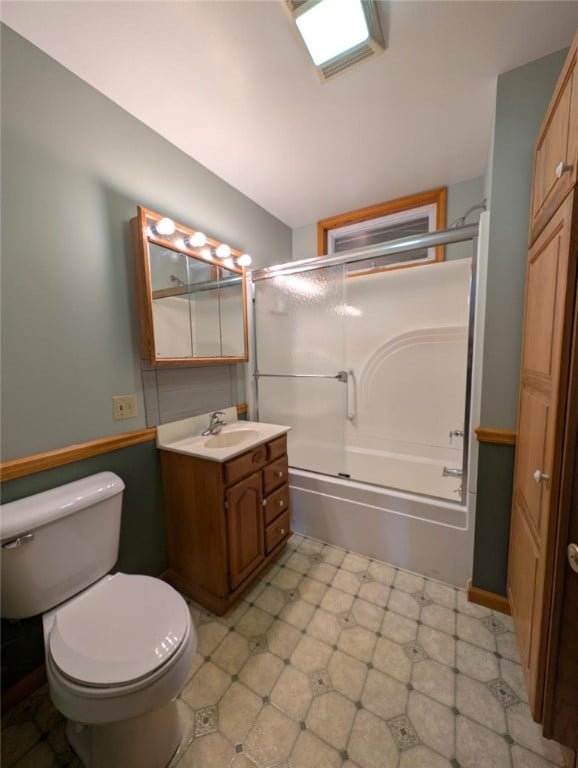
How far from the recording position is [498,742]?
39.1 inches

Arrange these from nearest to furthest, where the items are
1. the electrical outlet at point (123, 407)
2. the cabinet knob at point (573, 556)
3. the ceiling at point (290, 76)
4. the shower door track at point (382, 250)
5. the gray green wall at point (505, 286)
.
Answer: the cabinet knob at point (573, 556), the ceiling at point (290, 76), the gray green wall at point (505, 286), the electrical outlet at point (123, 407), the shower door track at point (382, 250)

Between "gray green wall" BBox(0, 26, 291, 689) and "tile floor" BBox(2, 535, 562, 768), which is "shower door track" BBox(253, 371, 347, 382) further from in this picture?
"tile floor" BBox(2, 535, 562, 768)

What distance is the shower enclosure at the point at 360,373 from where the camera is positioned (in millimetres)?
2107

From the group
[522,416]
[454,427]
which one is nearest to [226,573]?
[522,416]

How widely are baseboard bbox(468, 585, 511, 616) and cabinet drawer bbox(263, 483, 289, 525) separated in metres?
1.06

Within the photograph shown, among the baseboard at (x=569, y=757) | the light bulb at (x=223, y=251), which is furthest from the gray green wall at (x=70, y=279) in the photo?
the baseboard at (x=569, y=757)

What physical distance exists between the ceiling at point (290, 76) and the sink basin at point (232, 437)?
164 cm

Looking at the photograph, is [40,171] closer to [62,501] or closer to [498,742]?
[62,501]

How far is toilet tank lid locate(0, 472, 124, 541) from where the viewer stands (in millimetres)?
968

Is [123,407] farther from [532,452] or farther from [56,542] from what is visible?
[532,452]

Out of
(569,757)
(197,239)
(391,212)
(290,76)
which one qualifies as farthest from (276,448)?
(391,212)

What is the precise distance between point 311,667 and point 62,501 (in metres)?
1.19

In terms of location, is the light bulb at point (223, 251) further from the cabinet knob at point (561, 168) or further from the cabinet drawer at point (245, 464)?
the cabinet knob at point (561, 168)

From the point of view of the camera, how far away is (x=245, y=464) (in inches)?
60.6
